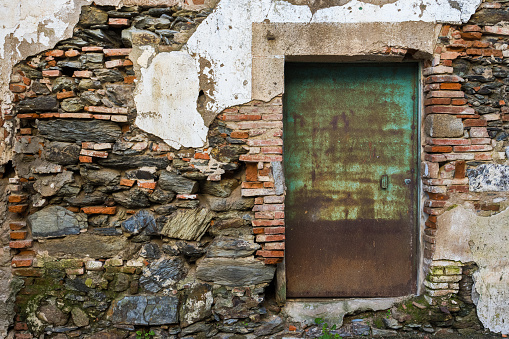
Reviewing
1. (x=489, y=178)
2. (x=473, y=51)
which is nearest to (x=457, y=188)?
(x=489, y=178)

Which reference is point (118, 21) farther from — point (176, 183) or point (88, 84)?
point (176, 183)

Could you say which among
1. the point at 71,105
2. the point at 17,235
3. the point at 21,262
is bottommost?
the point at 21,262

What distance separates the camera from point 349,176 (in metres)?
3.33

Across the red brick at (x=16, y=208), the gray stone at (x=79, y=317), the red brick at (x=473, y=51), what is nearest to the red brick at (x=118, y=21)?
the red brick at (x=16, y=208)

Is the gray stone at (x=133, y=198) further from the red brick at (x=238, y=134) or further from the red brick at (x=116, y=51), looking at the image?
the red brick at (x=116, y=51)

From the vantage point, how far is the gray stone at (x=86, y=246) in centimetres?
305

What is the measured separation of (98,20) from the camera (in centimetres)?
300

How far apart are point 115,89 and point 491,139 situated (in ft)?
10.0

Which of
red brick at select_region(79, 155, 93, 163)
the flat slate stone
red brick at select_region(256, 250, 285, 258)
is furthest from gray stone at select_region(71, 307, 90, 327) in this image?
red brick at select_region(256, 250, 285, 258)

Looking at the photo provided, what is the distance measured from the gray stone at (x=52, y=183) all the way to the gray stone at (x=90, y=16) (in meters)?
1.18

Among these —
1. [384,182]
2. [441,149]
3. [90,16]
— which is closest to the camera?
[90,16]

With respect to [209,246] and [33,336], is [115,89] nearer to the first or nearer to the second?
[209,246]

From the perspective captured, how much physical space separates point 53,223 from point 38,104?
3.10 ft

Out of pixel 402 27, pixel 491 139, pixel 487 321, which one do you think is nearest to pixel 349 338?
pixel 487 321
